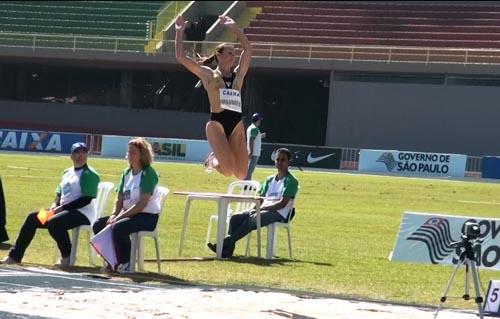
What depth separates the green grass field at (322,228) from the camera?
1150 centimetres

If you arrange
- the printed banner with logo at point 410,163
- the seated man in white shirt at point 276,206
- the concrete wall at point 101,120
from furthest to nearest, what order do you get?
the concrete wall at point 101,120 → the printed banner with logo at point 410,163 → the seated man in white shirt at point 276,206

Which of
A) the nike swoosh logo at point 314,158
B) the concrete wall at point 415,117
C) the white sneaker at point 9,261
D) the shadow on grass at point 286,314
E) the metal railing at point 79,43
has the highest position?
the metal railing at point 79,43

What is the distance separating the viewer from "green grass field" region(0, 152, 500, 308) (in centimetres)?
1150

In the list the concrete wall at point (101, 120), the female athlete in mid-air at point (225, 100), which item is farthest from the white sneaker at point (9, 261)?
the concrete wall at point (101, 120)

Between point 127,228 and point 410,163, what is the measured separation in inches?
1012

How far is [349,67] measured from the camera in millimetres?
41094

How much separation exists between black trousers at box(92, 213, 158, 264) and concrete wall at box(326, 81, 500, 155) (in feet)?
97.9

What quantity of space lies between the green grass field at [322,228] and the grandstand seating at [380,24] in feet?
35.3

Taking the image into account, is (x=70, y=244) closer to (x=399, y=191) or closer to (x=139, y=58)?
(x=399, y=191)

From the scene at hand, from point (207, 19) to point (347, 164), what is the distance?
1339 cm

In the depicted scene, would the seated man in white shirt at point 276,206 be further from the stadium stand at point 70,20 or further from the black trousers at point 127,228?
the stadium stand at point 70,20

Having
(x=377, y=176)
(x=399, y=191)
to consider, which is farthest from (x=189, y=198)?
(x=377, y=176)

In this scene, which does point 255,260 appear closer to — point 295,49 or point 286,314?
point 286,314

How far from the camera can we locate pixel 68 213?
1209 centimetres
